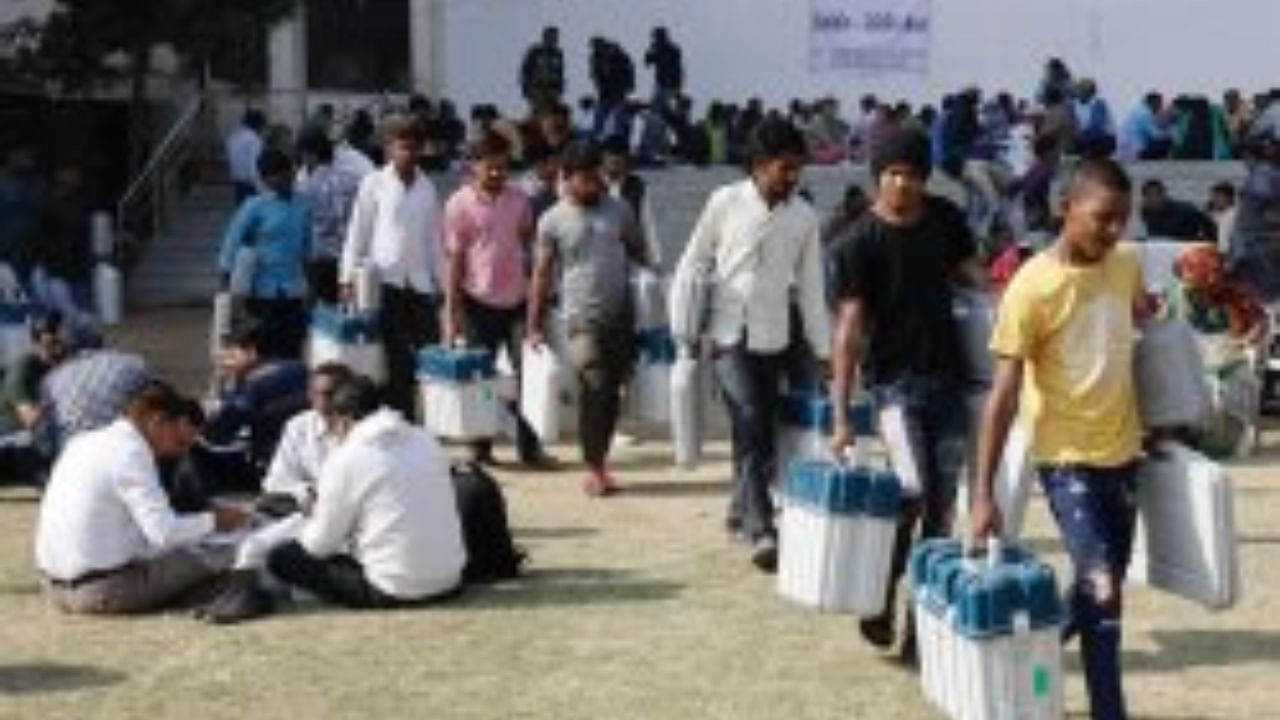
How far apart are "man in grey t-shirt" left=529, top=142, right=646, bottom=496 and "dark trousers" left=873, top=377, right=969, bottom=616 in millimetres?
3822

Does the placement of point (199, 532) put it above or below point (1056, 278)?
below

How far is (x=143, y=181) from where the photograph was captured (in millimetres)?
26375

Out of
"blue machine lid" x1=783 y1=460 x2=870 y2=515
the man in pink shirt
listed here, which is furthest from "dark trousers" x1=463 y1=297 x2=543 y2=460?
"blue machine lid" x1=783 y1=460 x2=870 y2=515

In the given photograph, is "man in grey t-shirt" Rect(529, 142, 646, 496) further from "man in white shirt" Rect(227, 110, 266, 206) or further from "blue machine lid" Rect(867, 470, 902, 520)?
"man in white shirt" Rect(227, 110, 266, 206)

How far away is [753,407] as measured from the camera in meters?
9.24

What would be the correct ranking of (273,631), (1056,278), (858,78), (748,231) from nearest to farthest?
(1056,278), (273,631), (748,231), (858,78)

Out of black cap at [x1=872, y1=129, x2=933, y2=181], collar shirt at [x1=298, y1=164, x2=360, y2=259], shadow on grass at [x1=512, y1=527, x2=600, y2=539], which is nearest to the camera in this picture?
black cap at [x1=872, y1=129, x2=933, y2=181]

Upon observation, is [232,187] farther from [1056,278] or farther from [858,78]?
[1056,278]

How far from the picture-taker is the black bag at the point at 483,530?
30.0ft

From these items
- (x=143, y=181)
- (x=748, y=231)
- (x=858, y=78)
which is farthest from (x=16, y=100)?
(x=748, y=231)

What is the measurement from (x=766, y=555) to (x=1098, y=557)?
9.93ft

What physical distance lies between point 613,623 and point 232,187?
19.3 m

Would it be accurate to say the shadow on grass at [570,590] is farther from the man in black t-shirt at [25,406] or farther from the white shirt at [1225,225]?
the white shirt at [1225,225]

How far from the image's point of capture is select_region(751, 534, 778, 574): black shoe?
9.29 metres
